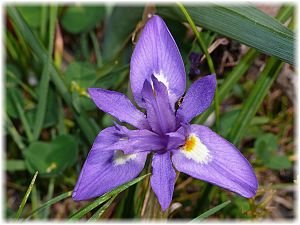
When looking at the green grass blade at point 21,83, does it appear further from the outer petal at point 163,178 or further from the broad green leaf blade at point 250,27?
the outer petal at point 163,178

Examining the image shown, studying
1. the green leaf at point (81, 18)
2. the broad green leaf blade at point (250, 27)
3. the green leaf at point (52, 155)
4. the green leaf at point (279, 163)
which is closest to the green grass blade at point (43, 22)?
the green leaf at point (81, 18)

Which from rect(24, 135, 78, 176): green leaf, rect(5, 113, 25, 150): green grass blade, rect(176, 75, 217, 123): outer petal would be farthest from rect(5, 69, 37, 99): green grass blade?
rect(176, 75, 217, 123): outer petal

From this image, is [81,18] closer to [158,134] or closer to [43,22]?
[43,22]

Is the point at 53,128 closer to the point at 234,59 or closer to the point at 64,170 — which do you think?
the point at 64,170

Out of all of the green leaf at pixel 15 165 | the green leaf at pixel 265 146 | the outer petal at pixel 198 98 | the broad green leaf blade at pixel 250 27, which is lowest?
the green leaf at pixel 15 165

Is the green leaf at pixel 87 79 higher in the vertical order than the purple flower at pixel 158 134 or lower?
lower

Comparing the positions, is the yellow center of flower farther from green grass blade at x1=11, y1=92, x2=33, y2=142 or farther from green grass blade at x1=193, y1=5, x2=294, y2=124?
green grass blade at x1=11, y1=92, x2=33, y2=142

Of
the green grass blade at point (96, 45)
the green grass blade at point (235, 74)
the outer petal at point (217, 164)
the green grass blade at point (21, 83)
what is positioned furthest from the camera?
the green grass blade at point (96, 45)
